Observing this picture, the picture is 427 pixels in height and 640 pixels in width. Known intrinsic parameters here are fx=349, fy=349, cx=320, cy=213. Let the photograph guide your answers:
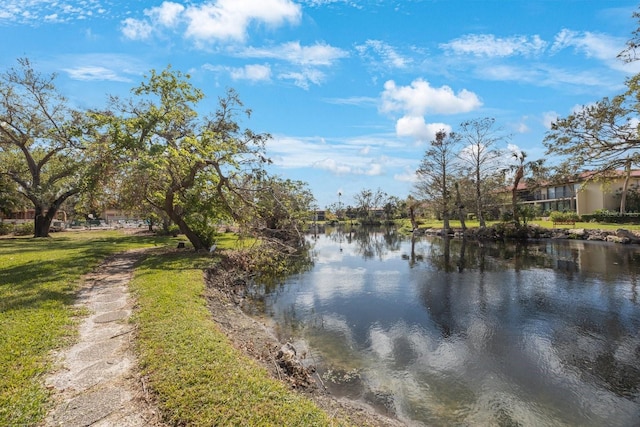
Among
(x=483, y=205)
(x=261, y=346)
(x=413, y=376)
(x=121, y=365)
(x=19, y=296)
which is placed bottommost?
(x=413, y=376)

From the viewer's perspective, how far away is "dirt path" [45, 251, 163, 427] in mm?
3641

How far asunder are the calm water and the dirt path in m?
3.12

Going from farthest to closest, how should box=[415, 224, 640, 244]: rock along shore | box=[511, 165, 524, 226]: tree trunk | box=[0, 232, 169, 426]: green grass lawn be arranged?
box=[511, 165, 524, 226]: tree trunk < box=[415, 224, 640, 244]: rock along shore < box=[0, 232, 169, 426]: green grass lawn

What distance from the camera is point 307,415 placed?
380 cm

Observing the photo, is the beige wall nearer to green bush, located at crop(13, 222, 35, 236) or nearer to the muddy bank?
the muddy bank

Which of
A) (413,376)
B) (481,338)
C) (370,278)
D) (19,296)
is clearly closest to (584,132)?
(370,278)

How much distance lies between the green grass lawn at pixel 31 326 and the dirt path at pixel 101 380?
0.63 feet

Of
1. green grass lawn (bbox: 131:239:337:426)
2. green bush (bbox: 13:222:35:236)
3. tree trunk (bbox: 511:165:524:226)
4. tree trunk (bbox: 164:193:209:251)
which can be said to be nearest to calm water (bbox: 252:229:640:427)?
green grass lawn (bbox: 131:239:337:426)

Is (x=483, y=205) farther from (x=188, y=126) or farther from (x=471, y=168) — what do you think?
(x=188, y=126)

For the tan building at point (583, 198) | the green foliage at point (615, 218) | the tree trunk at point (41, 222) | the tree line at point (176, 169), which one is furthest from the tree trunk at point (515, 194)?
the tree trunk at point (41, 222)

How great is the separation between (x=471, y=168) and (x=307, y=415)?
35569 mm

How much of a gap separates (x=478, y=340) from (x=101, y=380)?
23.9 feet

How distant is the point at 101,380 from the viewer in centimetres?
436

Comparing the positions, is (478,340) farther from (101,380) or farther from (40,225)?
(40,225)
